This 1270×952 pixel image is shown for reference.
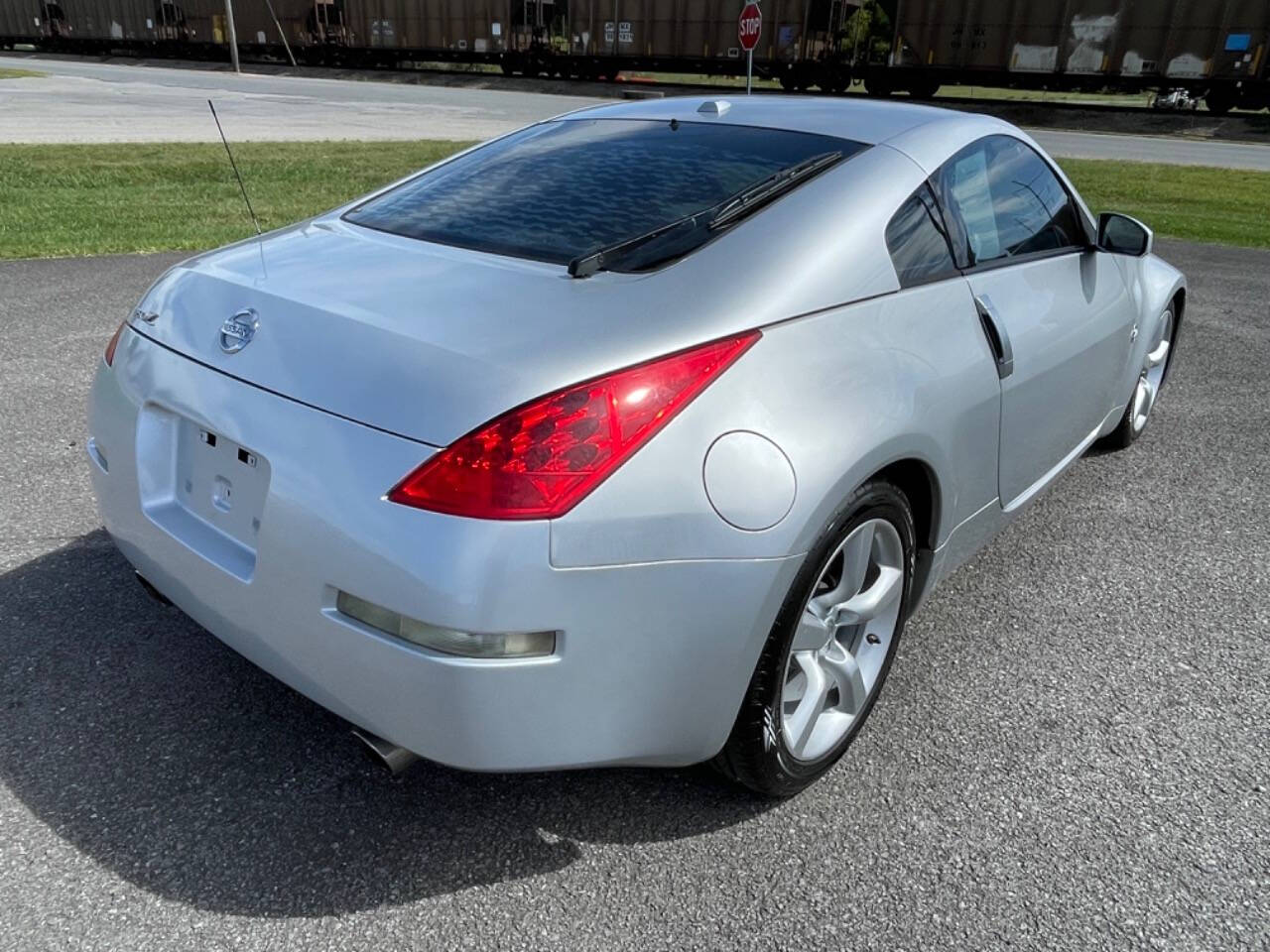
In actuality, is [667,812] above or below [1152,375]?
below

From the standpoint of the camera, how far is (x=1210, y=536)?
3.87 metres

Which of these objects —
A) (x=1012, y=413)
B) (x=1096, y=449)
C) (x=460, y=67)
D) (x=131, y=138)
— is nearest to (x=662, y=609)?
(x=1012, y=413)

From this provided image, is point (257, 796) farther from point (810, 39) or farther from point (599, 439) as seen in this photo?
point (810, 39)

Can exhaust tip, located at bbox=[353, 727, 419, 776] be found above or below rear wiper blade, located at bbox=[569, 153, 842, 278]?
below

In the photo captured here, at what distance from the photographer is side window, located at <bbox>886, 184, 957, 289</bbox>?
244 centimetres

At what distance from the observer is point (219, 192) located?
10.7 meters

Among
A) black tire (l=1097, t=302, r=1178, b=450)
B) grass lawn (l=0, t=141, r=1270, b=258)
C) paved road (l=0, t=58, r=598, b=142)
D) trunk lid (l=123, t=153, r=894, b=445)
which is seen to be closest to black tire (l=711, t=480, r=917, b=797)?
trunk lid (l=123, t=153, r=894, b=445)

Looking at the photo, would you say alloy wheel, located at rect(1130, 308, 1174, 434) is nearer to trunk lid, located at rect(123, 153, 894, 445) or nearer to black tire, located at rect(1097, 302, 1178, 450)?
black tire, located at rect(1097, 302, 1178, 450)

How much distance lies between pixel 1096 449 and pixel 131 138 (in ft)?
48.0

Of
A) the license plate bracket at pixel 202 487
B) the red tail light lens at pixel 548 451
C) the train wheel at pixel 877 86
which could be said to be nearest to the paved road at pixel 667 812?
the license plate bracket at pixel 202 487

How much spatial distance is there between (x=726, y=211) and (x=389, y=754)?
55.9 inches

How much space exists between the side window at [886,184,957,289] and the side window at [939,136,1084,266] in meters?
0.09

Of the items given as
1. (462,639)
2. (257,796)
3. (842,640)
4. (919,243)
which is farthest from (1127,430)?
(257,796)

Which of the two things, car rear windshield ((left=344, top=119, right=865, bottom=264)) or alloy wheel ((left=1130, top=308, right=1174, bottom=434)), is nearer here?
car rear windshield ((left=344, top=119, right=865, bottom=264))
